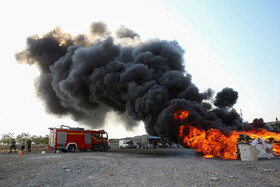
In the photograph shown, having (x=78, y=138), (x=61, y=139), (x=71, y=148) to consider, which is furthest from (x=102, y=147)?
(x=61, y=139)

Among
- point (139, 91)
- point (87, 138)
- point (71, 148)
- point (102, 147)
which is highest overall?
point (139, 91)

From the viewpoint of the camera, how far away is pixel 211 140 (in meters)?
16.8

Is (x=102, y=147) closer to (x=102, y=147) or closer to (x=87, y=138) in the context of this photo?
(x=102, y=147)

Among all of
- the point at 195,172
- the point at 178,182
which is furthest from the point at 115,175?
the point at 195,172

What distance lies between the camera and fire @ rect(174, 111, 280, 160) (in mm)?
16203

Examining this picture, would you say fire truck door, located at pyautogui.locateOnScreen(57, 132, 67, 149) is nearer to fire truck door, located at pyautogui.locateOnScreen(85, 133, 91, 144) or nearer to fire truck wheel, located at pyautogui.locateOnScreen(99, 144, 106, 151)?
fire truck door, located at pyautogui.locateOnScreen(85, 133, 91, 144)

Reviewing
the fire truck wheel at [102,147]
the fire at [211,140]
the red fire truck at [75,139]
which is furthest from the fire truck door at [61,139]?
the fire at [211,140]

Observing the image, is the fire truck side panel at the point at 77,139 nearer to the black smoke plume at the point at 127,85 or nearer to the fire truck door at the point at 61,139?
the fire truck door at the point at 61,139

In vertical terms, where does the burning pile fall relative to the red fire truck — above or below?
above

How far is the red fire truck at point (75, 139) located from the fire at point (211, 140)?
12.7 m

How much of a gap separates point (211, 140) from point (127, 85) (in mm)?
12249

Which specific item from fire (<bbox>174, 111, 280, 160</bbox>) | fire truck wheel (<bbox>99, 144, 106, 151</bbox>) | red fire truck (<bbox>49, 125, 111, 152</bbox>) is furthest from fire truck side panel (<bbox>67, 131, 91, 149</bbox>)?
fire (<bbox>174, 111, 280, 160</bbox>)

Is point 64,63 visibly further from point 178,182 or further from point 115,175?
point 178,182

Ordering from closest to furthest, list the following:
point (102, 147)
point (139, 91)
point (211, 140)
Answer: point (211, 140)
point (139, 91)
point (102, 147)
